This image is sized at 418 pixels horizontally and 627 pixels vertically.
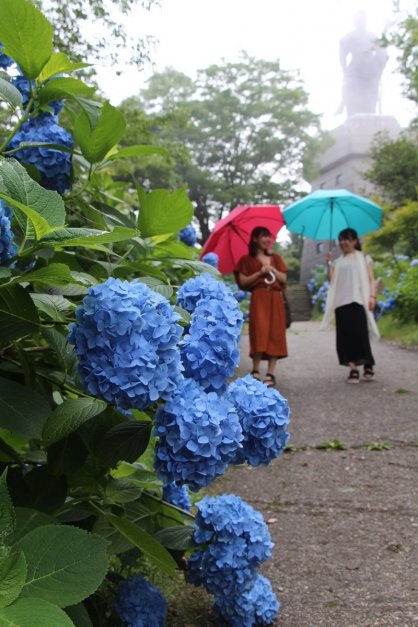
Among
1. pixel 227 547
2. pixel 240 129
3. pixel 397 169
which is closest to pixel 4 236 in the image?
pixel 227 547

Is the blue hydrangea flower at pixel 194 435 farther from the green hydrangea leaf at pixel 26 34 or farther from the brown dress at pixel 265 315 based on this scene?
the brown dress at pixel 265 315

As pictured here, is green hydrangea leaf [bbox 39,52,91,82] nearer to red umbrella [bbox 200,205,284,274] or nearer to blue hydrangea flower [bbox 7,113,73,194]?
blue hydrangea flower [bbox 7,113,73,194]

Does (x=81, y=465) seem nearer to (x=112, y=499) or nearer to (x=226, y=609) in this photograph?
(x=112, y=499)

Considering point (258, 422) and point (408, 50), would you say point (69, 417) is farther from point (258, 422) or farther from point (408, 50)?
point (408, 50)

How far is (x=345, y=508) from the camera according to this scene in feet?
9.51

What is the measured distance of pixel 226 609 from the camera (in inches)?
67.4

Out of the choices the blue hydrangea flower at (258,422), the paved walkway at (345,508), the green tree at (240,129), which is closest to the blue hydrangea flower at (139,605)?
the paved walkway at (345,508)

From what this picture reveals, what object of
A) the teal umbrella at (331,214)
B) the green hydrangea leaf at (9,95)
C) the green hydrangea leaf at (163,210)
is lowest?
the green hydrangea leaf at (163,210)

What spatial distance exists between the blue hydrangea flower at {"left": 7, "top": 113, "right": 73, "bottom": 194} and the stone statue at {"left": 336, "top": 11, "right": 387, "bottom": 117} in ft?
133

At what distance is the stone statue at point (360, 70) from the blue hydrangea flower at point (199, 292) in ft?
134

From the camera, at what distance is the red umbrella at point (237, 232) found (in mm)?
6516

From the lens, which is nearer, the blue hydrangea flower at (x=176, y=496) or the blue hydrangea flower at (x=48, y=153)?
the blue hydrangea flower at (x=48, y=153)

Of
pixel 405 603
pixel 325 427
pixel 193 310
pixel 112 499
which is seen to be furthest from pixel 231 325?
pixel 325 427

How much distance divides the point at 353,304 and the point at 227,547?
527 centimetres
